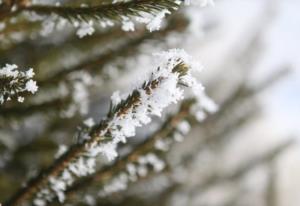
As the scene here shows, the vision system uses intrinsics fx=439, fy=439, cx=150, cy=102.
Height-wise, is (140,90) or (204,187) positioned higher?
(204,187)

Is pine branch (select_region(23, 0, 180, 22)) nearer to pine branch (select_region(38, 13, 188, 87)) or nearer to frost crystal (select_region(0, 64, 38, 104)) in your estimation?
frost crystal (select_region(0, 64, 38, 104))

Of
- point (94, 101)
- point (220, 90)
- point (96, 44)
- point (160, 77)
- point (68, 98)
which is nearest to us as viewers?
point (160, 77)

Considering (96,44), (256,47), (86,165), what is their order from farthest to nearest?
(256,47)
(96,44)
(86,165)

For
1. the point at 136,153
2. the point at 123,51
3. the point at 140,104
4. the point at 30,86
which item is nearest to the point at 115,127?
the point at 140,104

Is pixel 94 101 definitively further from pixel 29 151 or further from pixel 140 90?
pixel 140 90

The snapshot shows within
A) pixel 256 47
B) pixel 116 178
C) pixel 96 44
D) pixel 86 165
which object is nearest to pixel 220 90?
pixel 256 47

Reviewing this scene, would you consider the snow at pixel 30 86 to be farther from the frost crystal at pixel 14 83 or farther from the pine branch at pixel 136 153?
the pine branch at pixel 136 153
